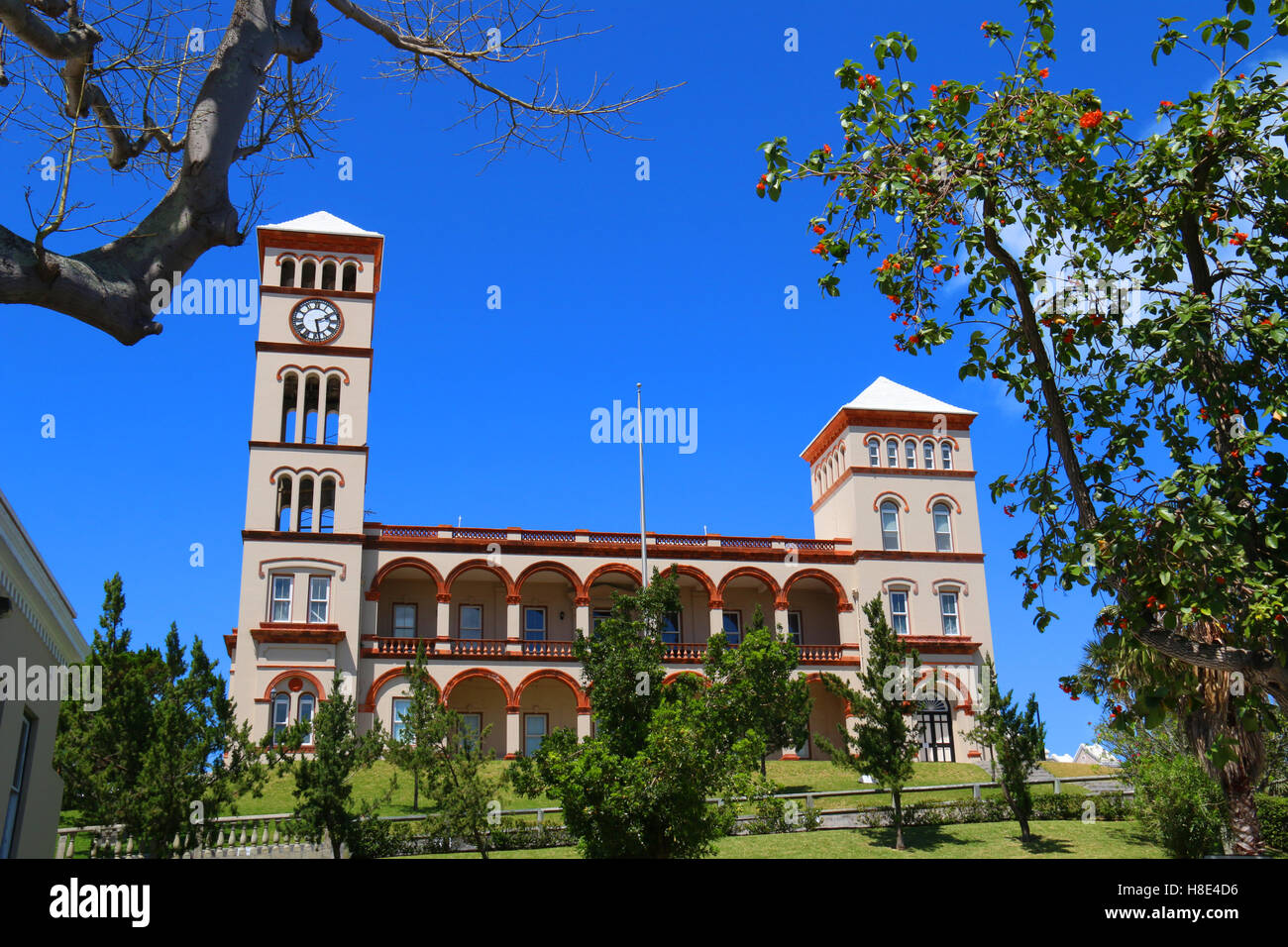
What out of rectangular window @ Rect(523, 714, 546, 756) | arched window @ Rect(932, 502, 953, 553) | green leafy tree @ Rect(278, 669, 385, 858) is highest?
arched window @ Rect(932, 502, 953, 553)

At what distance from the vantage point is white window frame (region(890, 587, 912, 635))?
45.5 meters

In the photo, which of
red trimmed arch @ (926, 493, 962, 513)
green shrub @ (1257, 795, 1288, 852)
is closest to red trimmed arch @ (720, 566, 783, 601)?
red trimmed arch @ (926, 493, 962, 513)

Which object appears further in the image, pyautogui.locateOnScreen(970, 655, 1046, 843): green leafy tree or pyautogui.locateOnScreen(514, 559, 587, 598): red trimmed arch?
pyautogui.locateOnScreen(514, 559, 587, 598): red trimmed arch

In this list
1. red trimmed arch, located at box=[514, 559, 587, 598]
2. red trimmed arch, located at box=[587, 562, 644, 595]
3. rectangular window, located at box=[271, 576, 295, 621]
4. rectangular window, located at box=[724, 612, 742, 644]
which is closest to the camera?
rectangular window, located at box=[271, 576, 295, 621]

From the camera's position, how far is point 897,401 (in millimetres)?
49625

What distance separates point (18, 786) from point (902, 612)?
37711mm

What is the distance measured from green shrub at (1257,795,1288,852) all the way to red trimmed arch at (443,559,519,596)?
27607mm

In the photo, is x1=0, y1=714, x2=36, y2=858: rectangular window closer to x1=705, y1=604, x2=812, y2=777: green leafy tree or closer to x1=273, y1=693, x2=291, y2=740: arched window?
x1=705, y1=604, x2=812, y2=777: green leafy tree

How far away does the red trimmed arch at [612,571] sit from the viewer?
45.2 m

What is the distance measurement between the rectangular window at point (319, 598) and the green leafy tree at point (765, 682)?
1537 cm

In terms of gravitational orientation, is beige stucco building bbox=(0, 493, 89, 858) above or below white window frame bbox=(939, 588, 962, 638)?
below

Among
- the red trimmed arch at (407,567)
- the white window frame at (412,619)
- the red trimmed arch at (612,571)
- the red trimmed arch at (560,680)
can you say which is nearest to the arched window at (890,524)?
the red trimmed arch at (612,571)

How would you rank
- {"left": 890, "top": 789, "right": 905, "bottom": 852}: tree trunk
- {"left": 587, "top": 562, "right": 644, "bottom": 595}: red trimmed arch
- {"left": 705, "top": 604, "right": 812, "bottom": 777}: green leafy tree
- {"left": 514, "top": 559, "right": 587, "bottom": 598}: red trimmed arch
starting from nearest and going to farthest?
{"left": 890, "top": 789, "right": 905, "bottom": 852}: tree trunk
{"left": 705, "top": 604, "right": 812, "bottom": 777}: green leafy tree
{"left": 514, "top": 559, "right": 587, "bottom": 598}: red trimmed arch
{"left": 587, "top": 562, "right": 644, "bottom": 595}: red trimmed arch

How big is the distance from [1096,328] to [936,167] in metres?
2.01
